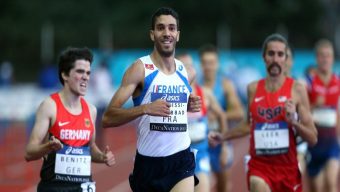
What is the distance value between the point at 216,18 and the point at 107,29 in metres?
6.05

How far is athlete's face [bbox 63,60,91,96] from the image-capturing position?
6.60m

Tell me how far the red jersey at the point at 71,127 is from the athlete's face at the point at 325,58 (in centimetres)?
445

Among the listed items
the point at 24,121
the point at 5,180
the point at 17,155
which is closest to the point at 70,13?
the point at 24,121

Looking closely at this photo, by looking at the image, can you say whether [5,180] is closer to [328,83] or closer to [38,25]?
[328,83]

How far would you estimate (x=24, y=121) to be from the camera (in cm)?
2956

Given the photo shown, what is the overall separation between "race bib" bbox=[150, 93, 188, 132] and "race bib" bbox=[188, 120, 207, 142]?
2.57 meters

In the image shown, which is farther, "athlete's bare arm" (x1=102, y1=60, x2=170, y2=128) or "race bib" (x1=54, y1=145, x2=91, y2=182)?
"race bib" (x1=54, y1=145, x2=91, y2=182)

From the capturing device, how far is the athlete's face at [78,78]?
660 cm

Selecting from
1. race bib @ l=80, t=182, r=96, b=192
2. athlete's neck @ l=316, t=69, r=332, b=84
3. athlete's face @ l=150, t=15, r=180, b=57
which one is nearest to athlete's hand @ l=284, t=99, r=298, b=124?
athlete's face @ l=150, t=15, r=180, b=57

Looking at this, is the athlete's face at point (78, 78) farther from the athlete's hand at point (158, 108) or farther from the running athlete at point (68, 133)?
the athlete's hand at point (158, 108)

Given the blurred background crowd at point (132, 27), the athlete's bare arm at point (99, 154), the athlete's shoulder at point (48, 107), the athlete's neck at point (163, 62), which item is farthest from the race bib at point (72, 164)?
the blurred background crowd at point (132, 27)

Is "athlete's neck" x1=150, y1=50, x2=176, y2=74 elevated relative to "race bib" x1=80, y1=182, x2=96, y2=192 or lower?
elevated

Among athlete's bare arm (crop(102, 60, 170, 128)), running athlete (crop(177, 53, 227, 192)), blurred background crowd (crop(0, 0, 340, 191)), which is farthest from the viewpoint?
blurred background crowd (crop(0, 0, 340, 191))

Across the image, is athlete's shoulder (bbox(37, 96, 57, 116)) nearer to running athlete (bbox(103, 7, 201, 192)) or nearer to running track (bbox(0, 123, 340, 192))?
running athlete (bbox(103, 7, 201, 192))
